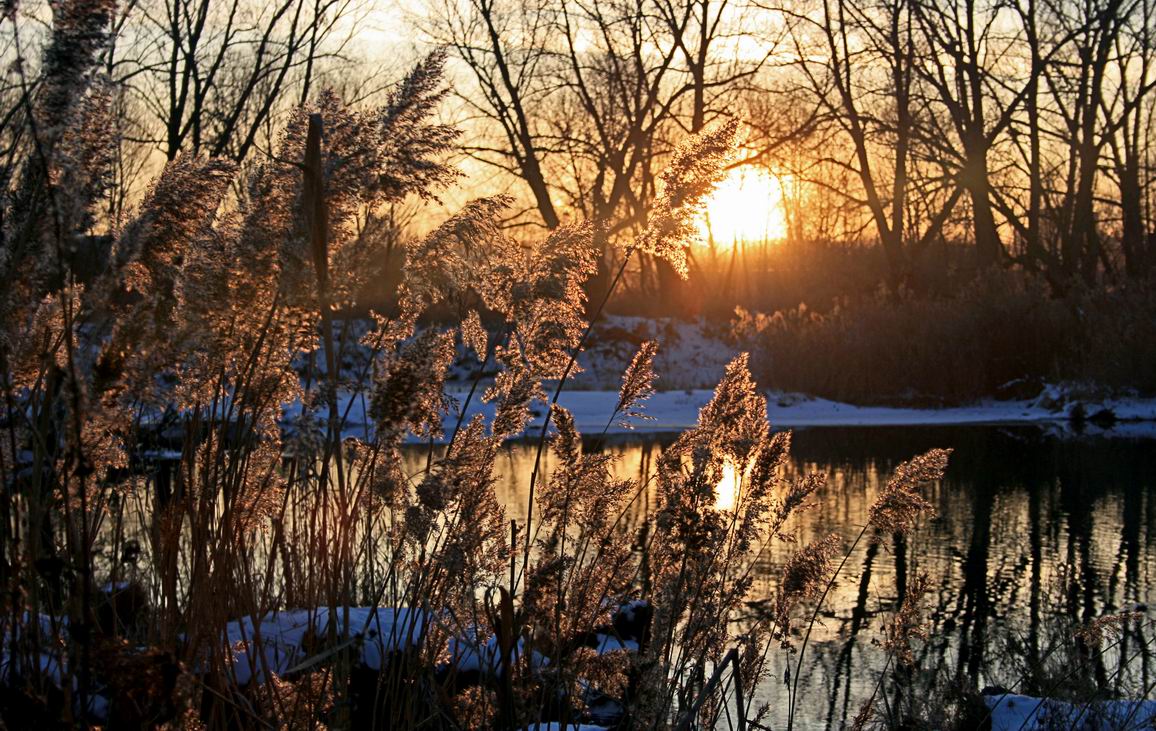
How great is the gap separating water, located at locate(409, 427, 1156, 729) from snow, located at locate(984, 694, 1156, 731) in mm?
116

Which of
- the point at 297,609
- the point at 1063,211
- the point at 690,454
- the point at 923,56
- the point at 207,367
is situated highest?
the point at 923,56

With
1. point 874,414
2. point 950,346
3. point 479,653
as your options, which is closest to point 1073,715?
point 479,653

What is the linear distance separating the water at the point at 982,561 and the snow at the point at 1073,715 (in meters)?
0.12

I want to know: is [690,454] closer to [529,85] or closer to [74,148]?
[74,148]

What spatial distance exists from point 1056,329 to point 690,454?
17.5 m

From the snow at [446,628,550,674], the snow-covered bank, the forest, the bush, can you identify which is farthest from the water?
the bush

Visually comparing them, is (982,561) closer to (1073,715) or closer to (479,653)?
(1073,715)

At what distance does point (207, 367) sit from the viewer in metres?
2.07

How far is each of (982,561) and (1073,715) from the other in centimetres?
344

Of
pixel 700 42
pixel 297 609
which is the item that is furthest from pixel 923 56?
pixel 297 609

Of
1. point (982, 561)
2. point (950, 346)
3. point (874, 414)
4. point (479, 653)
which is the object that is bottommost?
point (982, 561)

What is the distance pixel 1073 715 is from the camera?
3.56m

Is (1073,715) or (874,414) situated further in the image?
(874,414)

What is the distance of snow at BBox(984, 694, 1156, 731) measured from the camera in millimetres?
3205
